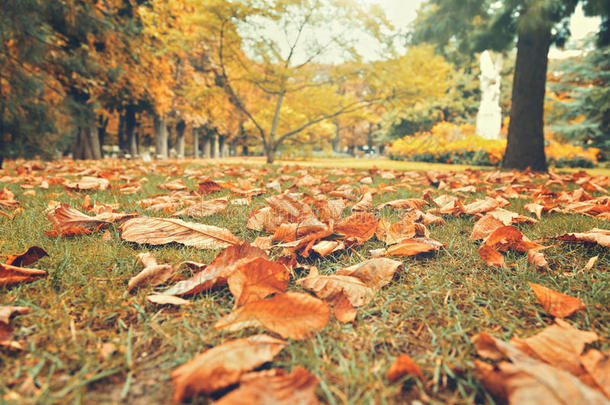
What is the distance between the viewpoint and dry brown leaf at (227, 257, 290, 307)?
2.73ft

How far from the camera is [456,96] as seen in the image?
22.6m

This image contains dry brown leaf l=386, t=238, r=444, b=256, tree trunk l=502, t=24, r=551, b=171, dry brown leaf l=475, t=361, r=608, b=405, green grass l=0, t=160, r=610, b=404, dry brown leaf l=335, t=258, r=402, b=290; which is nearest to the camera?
dry brown leaf l=475, t=361, r=608, b=405

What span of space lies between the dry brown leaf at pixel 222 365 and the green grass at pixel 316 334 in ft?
0.09

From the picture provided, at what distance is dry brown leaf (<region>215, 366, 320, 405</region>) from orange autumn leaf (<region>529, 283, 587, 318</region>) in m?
0.67

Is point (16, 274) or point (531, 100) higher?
point (531, 100)

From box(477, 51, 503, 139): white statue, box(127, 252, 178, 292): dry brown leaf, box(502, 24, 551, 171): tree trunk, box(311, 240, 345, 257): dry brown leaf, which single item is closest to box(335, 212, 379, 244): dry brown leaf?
box(311, 240, 345, 257): dry brown leaf

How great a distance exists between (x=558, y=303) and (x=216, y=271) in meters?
0.94

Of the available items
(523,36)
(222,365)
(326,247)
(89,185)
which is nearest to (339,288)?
(326,247)

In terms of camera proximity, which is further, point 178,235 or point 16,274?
point 178,235

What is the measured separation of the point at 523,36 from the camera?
21.3 ft

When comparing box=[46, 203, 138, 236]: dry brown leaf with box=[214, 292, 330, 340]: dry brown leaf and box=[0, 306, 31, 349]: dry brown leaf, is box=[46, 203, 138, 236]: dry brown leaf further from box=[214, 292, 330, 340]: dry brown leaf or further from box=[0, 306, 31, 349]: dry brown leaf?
box=[214, 292, 330, 340]: dry brown leaf

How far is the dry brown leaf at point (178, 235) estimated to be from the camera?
124 cm

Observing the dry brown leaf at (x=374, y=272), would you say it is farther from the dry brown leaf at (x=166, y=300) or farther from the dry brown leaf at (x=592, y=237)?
the dry brown leaf at (x=592, y=237)

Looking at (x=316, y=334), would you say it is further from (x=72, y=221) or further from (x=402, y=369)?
(x=72, y=221)
